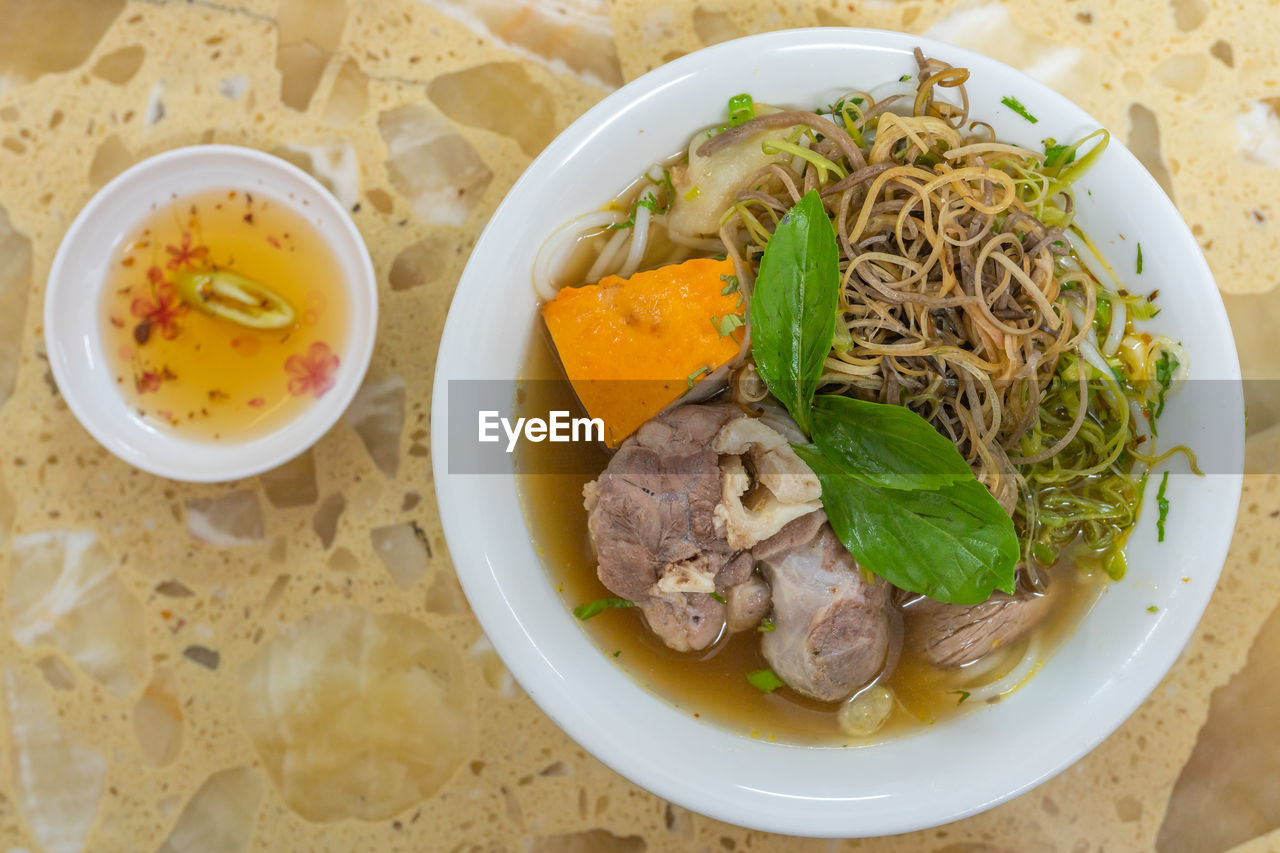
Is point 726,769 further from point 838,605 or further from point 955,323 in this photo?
point 955,323

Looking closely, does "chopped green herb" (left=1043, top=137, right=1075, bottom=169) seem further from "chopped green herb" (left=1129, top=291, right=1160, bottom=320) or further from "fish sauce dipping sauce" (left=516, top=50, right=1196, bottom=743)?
"chopped green herb" (left=1129, top=291, right=1160, bottom=320)

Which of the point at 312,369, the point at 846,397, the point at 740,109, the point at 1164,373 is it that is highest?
→ the point at 740,109

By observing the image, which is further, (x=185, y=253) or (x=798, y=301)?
(x=185, y=253)

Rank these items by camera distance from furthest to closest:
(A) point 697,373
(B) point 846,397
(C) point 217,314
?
(C) point 217,314 < (A) point 697,373 < (B) point 846,397

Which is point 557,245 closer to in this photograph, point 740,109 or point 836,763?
point 740,109

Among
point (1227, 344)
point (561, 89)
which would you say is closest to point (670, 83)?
point (561, 89)

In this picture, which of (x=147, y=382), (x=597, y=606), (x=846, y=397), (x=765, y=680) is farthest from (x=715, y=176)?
(x=147, y=382)

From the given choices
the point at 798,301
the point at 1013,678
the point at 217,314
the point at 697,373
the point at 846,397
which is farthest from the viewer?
the point at 217,314

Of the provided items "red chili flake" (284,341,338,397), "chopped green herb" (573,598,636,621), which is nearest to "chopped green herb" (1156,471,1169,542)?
"chopped green herb" (573,598,636,621)
